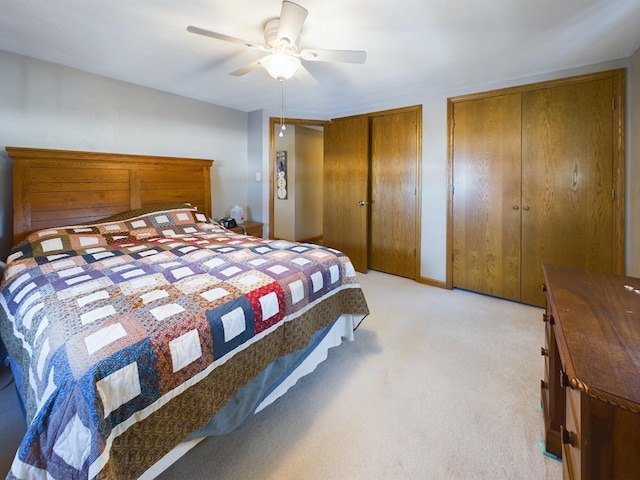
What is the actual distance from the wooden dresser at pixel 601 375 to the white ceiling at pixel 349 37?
1.66 metres

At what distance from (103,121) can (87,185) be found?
64 centimetres

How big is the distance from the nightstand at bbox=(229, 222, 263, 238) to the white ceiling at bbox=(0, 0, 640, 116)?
152 centimetres

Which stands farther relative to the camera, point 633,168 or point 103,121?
point 103,121

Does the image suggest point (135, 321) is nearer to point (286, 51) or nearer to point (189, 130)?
point (286, 51)

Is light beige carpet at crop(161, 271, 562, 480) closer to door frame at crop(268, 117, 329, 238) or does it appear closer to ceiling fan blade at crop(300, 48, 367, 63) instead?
ceiling fan blade at crop(300, 48, 367, 63)

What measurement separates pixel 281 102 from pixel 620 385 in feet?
12.5

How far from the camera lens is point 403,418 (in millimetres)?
1589

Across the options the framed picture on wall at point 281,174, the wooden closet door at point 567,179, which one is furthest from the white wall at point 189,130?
the framed picture on wall at point 281,174

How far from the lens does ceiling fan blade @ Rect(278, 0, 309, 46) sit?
1530 mm

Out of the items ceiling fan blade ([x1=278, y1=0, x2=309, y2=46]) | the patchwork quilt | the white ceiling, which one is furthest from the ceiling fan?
the patchwork quilt

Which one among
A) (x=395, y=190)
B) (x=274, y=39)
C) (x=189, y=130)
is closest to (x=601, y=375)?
(x=274, y=39)

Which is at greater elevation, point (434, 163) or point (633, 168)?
point (434, 163)

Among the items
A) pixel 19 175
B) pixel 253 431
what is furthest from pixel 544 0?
pixel 19 175

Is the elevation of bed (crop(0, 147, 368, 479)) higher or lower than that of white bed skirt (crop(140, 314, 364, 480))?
higher
